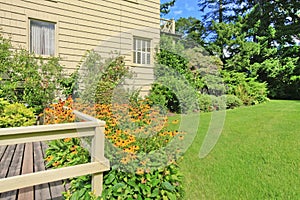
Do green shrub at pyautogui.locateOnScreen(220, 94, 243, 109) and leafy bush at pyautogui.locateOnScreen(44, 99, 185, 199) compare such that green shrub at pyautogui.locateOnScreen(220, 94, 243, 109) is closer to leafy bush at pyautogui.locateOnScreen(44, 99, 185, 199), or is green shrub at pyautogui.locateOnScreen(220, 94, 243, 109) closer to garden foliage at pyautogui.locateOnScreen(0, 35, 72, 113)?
garden foliage at pyautogui.locateOnScreen(0, 35, 72, 113)

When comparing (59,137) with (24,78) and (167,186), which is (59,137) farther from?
(24,78)

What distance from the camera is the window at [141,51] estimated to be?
333 inches

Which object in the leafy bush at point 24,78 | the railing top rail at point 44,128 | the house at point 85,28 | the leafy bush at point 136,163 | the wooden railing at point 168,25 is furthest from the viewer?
the wooden railing at point 168,25

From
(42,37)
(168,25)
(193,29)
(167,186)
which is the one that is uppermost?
(193,29)

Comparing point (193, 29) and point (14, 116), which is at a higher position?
point (193, 29)

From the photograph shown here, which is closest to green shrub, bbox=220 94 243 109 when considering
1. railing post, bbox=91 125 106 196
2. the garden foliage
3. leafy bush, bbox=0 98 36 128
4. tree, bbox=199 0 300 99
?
tree, bbox=199 0 300 99

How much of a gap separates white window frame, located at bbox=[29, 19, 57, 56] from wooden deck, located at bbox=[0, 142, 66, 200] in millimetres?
3250

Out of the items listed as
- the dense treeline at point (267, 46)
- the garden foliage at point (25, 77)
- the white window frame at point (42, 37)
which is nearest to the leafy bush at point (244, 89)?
the dense treeline at point (267, 46)

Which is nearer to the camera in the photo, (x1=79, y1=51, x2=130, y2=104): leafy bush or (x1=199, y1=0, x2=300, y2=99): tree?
(x1=79, y1=51, x2=130, y2=104): leafy bush

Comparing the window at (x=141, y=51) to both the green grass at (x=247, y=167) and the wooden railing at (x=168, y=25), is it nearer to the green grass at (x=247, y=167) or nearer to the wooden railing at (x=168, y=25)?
the wooden railing at (x=168, y=25)

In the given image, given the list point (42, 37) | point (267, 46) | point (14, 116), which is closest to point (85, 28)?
point (42, 37)

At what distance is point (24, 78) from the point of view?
5.89 metres

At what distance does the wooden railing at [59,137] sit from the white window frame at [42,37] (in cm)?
518

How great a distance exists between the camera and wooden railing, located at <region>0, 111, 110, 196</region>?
1.87 metres
